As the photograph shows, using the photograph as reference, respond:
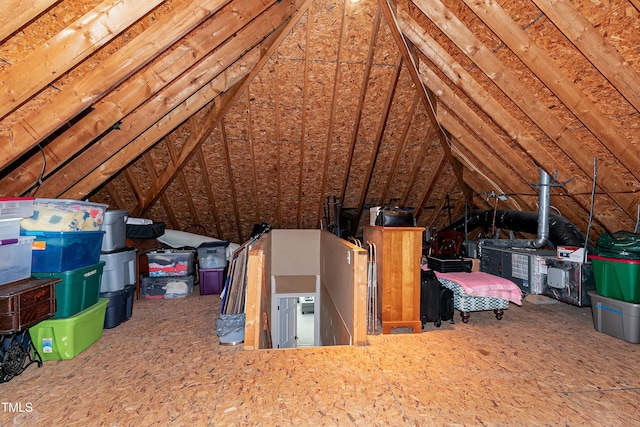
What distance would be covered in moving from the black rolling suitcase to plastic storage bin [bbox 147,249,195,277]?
365 cm

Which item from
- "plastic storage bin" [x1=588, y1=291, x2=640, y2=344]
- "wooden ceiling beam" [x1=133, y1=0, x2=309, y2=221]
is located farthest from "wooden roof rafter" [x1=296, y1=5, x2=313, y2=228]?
"plastic storage bin" [x1=588, y1=291, x2=640, y2=344]

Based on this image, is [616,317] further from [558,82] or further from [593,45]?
[593,45]

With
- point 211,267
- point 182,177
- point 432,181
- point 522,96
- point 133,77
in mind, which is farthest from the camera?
point 432,181

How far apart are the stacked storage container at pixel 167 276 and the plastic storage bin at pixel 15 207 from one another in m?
2.50

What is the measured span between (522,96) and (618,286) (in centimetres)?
214

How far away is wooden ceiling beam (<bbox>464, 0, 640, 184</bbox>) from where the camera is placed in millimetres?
2732

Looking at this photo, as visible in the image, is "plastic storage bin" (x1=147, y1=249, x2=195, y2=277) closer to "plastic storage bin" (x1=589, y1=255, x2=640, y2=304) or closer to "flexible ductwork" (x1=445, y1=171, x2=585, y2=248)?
"flexible ductwork" (x1=445, y1=171, x2=585, y2=248)

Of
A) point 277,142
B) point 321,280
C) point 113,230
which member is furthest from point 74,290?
point 321,280

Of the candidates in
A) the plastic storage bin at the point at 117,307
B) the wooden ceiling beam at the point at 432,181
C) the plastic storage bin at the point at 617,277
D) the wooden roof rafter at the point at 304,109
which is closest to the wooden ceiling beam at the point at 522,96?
the plastic storage bin at the point at 617,277

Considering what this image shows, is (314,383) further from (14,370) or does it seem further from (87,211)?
(87,211)

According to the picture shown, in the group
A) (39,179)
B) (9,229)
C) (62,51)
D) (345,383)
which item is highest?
(62,51)

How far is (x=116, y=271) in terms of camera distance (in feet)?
12.2

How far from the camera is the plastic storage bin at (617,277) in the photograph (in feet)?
9.92

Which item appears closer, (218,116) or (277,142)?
(218,116)
